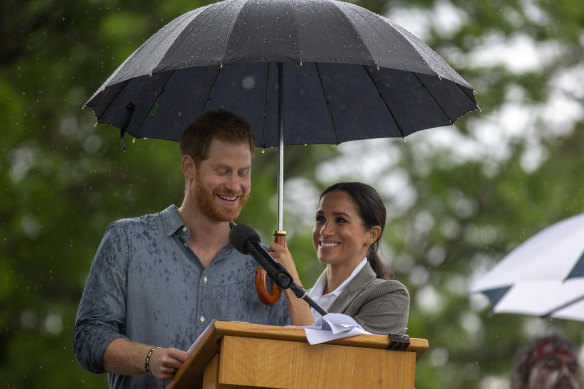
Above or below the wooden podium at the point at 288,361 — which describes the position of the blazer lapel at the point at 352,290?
above

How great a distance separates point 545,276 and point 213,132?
3028mm

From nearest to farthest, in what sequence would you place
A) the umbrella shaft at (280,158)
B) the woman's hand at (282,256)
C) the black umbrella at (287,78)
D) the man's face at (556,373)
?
1. the black umbrella at (287,78)
2. the woman's hand at (282,256)
3. the umbrella shaft at (280,158)
4. the man's face at (556,373)

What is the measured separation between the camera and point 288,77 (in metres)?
5.18

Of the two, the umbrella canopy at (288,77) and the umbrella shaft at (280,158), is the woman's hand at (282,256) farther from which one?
the umbrella canopy at (288,77)

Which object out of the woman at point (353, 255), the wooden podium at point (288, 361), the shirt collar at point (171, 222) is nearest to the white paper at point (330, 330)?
the wooden podium at point (288, 361)

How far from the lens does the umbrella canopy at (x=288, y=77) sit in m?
4.06

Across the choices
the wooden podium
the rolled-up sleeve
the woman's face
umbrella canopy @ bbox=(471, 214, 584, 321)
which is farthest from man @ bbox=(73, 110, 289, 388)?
umbrella canopy @ bbox=(471, 214, 584, 321)

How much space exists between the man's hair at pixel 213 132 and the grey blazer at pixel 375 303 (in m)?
1.08

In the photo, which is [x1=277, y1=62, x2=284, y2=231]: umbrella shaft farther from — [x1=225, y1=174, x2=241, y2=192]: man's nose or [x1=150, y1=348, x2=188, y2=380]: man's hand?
[x1=150, y1=348, x2=188, y2=380]: man's hand

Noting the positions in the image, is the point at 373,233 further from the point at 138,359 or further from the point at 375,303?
the point at 138,359

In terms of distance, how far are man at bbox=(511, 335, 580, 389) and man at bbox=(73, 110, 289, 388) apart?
2.45 meters

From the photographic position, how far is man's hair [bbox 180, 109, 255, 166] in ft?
13.5

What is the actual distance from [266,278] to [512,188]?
1134cm

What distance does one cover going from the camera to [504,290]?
777cm
